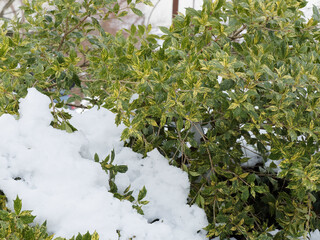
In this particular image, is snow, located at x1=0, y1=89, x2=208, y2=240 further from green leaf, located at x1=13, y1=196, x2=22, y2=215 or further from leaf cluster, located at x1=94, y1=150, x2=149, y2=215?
green leaf, located at x1=13, y1=196, x2=22, y2=215

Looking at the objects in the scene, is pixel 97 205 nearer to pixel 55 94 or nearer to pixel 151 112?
pixel 151 112

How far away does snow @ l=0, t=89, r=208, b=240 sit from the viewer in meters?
1.55

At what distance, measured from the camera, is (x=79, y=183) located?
5.48ft

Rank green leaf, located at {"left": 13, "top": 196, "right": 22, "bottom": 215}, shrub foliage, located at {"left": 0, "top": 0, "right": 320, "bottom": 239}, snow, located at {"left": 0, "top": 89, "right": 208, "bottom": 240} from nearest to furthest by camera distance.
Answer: green leaf, located at {"left": 13, "top": 196, "right": 22, "bottom": 215}
snow, located at {"left": 0, "top": 89, "right": 208, "bottom": 240}
shrub foliage, located at {"left": 0, "top": 0, "right": 320, "bottom": 239}

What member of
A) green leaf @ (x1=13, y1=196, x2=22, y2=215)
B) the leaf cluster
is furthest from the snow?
green leaf @ (x1=13, y1=196, x2=22, y2=215)

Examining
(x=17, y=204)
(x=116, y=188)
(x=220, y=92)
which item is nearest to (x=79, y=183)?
(x=116, y=188)

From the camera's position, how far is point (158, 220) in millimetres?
1906

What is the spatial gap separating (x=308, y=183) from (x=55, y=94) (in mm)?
1269

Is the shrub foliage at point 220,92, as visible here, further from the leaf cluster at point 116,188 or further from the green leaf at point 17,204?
the green leaf at point 17,204

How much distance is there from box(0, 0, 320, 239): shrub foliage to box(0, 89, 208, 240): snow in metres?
0.08

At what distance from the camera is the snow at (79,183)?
1.55 metres

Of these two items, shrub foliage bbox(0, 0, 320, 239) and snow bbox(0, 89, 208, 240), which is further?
shrub foliage bbox(0, 0, 320, 239)

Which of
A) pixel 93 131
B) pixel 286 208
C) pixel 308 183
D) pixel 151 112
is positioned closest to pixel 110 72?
pixel 151 112

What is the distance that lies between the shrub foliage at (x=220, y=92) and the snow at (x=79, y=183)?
0.26 feet
